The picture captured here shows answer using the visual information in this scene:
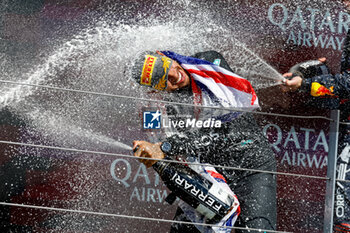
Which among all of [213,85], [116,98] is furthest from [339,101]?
[116,98]

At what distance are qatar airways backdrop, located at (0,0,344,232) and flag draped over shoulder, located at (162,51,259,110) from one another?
0.10m

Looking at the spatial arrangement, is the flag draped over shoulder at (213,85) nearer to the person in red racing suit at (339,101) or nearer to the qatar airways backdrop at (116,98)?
the qatar airways backdrop at (116,98)

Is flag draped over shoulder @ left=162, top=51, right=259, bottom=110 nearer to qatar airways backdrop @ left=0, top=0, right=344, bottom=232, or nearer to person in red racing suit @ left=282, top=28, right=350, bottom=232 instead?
qatar airways backdrop @ left=0, top=0, right=344, bottom=232

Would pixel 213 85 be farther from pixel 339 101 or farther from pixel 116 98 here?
pixel 339 101

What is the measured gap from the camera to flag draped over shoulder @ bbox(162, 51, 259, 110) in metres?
1.17

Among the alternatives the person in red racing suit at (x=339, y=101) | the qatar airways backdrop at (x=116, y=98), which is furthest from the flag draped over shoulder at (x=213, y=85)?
the person in red racing suit at (x=339, y=101)

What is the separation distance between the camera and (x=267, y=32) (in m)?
1.32

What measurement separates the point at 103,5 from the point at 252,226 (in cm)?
91

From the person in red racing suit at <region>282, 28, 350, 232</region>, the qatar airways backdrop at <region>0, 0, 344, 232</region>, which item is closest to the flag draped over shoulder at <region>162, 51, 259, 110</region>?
the qatar airways backdrop at <region>0, 0, 344, 232</region>

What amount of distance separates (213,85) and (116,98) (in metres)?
0.34

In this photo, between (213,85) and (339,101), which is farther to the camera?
(339,101)

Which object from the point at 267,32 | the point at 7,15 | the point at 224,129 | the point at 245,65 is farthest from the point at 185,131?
the point at 7,15

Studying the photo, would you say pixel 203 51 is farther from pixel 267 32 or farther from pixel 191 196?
pixel 191 196

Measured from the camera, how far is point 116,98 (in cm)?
123
